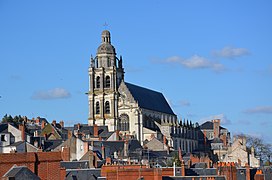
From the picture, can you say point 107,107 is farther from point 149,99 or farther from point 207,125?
point 207,125

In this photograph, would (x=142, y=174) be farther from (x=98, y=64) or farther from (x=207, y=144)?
(x=207, y=144)

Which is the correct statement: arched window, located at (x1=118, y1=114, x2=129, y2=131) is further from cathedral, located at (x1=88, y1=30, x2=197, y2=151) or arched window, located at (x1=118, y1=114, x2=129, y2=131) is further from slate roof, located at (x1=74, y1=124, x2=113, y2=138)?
slate roof, located at (x1=74, y1=124, x2=113, y2=138)

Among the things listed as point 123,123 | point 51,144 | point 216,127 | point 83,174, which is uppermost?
point 216,127

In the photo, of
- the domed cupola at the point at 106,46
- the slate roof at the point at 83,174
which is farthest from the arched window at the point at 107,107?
the slate roof at the point at 83,174

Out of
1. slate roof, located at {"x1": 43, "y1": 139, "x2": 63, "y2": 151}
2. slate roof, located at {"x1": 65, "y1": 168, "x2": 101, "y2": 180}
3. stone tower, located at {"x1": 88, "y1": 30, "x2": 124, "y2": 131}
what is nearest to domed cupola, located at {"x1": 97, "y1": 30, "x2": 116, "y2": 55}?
stone tower, located at {"x1": 88, "y1": 30, "x2": 124, "y2": 131}

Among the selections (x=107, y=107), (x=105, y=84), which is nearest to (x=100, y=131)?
(x=107, y=107)

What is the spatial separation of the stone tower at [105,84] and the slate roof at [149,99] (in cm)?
331

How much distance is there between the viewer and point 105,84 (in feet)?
404

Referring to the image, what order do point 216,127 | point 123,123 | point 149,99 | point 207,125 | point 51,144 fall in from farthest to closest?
point 207,125 → point 216,127 → point 149,99 → point 123,123 → point 51,144

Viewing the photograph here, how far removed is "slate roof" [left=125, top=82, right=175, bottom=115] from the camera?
123688 millimetres

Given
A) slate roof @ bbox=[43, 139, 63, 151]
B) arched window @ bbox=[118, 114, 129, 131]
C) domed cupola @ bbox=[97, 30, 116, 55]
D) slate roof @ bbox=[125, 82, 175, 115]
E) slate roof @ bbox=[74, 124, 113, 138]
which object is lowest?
slate roof @ bbox=[43, 139, 63, 151]

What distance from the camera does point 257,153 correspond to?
4422 inches

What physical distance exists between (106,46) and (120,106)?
42.6 ft

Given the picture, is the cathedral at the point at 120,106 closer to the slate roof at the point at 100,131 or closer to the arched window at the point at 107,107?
the arched window at the point at 107,107
